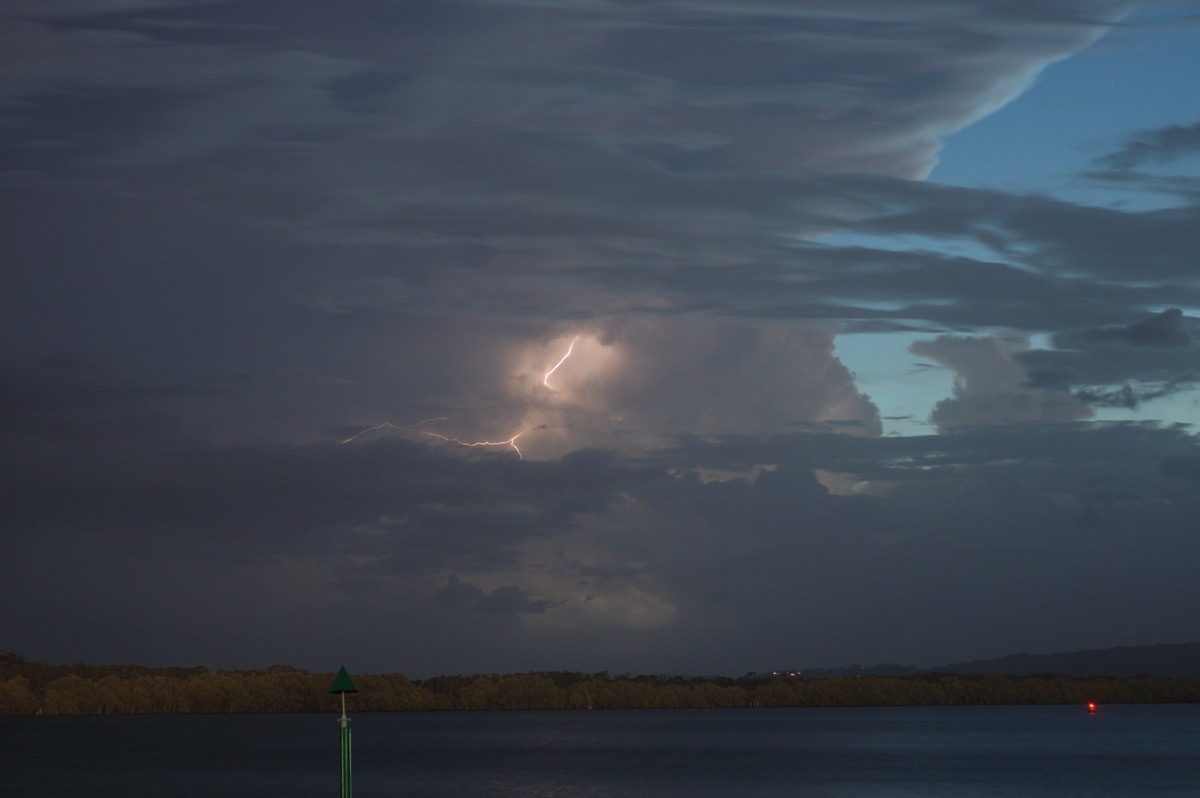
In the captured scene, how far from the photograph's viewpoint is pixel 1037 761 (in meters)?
127

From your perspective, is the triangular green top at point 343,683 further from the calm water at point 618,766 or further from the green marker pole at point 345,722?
the calm water at point 618,766

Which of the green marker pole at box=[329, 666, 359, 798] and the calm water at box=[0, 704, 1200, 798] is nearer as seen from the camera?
the green marker pole at box=[329, 666, 359, 798]

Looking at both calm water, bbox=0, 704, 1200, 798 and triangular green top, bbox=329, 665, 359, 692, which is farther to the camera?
calm water, bbox=0, 704, 1200, 798

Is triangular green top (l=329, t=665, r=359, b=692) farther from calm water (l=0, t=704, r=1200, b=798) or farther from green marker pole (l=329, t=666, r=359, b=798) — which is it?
calm water (l=0, t=704, r=1200, b=798)

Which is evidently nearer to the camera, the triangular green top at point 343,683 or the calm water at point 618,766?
the triangular green top at point 343,683

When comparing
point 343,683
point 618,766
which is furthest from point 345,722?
point 618,766

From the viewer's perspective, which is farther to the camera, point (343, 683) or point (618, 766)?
point (618, 766)

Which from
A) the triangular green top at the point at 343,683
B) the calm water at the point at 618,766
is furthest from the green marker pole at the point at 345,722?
the calm water at the point at 618,766

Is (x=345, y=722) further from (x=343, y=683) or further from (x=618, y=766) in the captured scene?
(x=618, y=766)

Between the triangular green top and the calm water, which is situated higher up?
the triangular green top

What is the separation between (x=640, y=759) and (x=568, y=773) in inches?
846

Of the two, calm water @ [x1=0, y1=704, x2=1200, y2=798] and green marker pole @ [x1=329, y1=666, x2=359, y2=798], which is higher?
green marker pole @ [x1=329, y1=666, x2=359, y2=798]

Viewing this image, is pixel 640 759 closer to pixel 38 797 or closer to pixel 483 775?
pixel 483 775

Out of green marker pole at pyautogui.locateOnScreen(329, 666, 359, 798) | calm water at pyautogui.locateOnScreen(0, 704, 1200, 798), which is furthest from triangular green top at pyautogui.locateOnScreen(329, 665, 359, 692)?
calm water at pyautogui.locateOnScreen(0, 704, 1200, 798)
